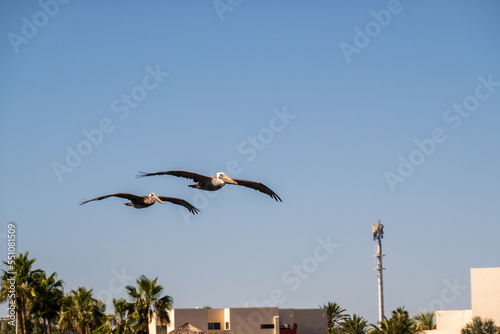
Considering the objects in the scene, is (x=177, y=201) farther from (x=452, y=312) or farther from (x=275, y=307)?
(x=275, y=307)

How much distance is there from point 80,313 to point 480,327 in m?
35.7

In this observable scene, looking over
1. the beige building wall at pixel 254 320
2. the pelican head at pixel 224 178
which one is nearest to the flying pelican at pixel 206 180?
the pelican head at pixel 224 178

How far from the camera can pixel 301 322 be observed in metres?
93.2

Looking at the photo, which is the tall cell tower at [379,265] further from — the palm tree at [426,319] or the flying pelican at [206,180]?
the flying pelican at [206,180]

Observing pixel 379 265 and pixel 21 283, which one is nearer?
pixel 21 283

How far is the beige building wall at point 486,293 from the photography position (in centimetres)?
Result: 6981

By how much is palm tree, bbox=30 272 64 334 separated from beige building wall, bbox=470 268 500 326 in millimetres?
37745

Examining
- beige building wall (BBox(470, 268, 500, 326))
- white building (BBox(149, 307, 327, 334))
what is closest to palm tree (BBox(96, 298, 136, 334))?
white building (BBox(149, 307, 327, 334))

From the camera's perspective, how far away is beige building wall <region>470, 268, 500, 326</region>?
69812mm

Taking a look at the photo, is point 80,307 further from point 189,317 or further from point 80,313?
point 189,317

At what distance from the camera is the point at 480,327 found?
67.9 metres

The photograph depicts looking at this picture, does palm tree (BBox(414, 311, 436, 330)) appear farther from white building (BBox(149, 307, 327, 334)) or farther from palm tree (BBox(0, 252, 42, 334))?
palm tree (BBox(0, 252, 42, 334))

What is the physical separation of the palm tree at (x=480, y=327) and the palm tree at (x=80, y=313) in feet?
110

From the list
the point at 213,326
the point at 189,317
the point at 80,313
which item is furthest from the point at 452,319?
the point at 80,313
